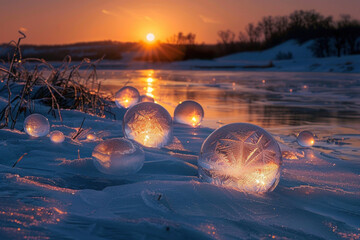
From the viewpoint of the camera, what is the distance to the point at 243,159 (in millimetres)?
1771

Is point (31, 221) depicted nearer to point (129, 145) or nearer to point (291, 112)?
point (129, 145)

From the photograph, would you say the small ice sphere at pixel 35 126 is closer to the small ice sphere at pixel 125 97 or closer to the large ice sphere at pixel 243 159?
the large ice sphere at pixel 243 159

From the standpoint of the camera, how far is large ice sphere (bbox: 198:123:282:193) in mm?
1770

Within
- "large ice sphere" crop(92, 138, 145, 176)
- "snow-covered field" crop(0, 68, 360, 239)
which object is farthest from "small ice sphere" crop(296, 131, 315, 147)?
"large ice sphere" crop(92, 138, 145, 176)

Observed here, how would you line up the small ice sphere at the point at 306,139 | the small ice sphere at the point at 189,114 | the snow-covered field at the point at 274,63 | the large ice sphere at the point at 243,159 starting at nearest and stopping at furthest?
the large ice sphere at the point at 243,159 < the small ice sphere at the point at 306,139 < the small ice sphere at the point at 189,114 < the snow-covered field at the point at 274,63

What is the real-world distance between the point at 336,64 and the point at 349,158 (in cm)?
2212

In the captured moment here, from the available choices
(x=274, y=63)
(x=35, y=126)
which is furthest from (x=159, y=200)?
(x=274, y=63)

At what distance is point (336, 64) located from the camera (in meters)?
23.3

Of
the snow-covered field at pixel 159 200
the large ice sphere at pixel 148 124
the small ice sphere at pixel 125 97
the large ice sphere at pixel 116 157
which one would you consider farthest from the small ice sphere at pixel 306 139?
the small ice sphere at pixel 125 97

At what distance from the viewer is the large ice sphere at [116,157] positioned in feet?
6.45

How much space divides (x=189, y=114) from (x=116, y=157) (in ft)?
7.30

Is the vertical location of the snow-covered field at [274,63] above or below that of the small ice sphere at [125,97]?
above

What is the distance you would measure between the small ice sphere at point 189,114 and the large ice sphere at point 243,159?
89.4 inches

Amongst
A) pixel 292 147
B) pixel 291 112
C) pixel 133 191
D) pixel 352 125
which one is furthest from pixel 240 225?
pixel 291 112
